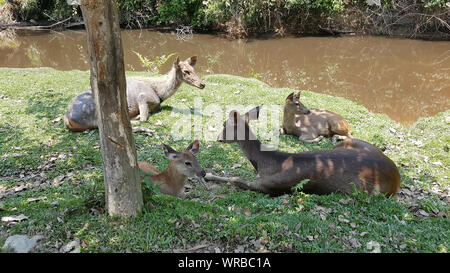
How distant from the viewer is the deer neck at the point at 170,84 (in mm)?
9570

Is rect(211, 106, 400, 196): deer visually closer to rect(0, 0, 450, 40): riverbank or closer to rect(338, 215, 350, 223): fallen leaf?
rect(338, 215, 350, 223): fallen leaf

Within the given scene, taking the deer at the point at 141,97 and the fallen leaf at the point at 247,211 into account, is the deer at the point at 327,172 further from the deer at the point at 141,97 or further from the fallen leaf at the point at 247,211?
the deer at the point at 141,97

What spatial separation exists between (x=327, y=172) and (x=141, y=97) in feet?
18.2

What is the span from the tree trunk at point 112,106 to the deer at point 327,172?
7.24ft

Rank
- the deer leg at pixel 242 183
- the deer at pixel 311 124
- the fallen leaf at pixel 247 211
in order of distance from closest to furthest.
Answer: the fallen leaf at pixel 247 211, the deer leg at pixel 242 183, the deer at pixel 311 124

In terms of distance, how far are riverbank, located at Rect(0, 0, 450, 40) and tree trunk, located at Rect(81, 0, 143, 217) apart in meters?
21.7

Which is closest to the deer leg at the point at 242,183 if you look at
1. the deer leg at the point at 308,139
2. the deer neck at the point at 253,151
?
the deer neck at the point at 253,151

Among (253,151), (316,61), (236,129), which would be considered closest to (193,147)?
(236,129)

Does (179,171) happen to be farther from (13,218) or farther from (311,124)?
(311,124)

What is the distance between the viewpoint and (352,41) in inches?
968

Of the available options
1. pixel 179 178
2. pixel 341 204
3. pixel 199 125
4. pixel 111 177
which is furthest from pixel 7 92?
pixel 341 204

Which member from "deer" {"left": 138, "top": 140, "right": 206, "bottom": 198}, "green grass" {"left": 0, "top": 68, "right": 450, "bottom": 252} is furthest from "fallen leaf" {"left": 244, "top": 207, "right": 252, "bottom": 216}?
"deer" {"left": 138, "top": 140, "right": 206, "bottom": 198}

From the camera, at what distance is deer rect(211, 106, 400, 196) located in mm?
5176
